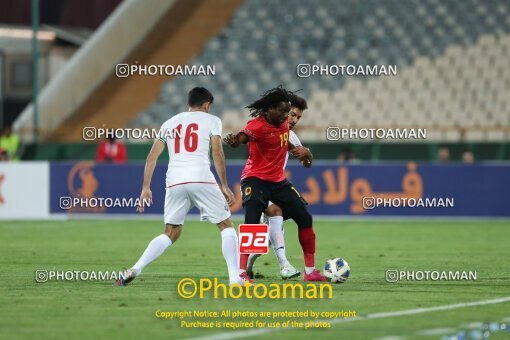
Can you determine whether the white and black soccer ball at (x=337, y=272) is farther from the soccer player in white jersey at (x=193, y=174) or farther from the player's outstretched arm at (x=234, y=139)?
the player's outstretched arm at (x=234, y=139)

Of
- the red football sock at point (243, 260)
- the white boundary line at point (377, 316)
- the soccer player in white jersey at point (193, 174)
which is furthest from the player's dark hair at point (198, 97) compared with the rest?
the white boundary line at point (377, 316)

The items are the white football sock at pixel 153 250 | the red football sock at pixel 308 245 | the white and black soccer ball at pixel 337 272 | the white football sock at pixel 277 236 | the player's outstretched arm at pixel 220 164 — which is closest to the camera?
the player's outstretched arm at pixel 220 164

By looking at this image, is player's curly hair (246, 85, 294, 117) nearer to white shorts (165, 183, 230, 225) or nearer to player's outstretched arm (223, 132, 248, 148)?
player's outstretched arm (223, 132, 248, 148)

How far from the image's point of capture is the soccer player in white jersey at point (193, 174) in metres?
11.8

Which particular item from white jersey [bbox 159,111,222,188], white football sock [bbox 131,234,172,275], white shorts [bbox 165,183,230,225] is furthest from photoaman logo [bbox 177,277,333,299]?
white jersey [bbox 159,111,222,188]

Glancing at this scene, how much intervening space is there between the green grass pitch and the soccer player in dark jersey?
691mm

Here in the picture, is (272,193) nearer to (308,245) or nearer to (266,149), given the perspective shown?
(266,149)

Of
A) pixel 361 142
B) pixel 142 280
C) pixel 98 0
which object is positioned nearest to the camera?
pixel 142 280

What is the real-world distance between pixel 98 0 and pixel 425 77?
16.1m

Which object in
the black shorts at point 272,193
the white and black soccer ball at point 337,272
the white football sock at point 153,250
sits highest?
the black shorts at point 272,193

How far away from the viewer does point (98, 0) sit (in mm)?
45375

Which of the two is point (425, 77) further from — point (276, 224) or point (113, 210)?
point (276, 224)


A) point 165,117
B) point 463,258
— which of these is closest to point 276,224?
point 463,258

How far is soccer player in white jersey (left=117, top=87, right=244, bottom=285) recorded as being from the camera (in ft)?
38.7
